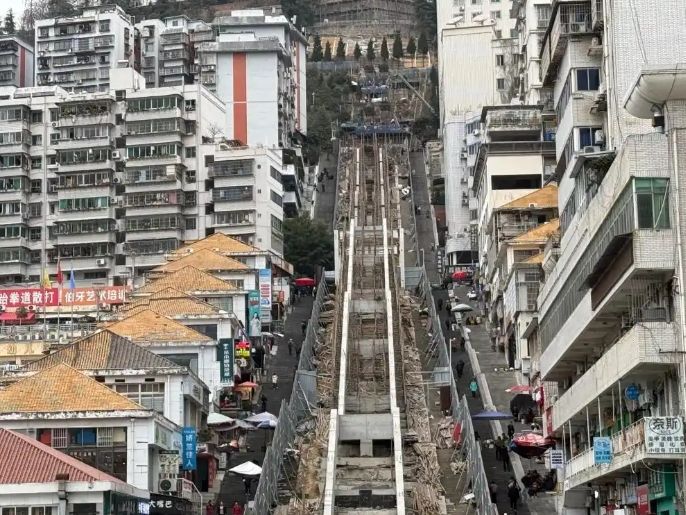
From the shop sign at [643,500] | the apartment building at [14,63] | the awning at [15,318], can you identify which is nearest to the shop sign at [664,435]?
the shop sign at [643,500]

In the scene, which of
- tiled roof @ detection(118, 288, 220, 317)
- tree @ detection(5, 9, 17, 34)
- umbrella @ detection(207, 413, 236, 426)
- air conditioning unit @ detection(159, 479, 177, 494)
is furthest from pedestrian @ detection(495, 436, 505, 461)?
tree @ detection(5, 9, 17, 34)

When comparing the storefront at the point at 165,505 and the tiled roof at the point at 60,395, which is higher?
the tiled roof at the point at 60,395

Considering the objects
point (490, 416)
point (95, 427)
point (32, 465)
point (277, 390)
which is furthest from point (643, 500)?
point (277, 390)

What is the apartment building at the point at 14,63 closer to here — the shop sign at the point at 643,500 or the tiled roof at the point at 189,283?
the tiled roof at the point at 189,283

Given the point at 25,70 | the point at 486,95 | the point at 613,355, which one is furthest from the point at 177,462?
the point at 25,70

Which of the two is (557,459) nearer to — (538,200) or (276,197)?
(538,200)
